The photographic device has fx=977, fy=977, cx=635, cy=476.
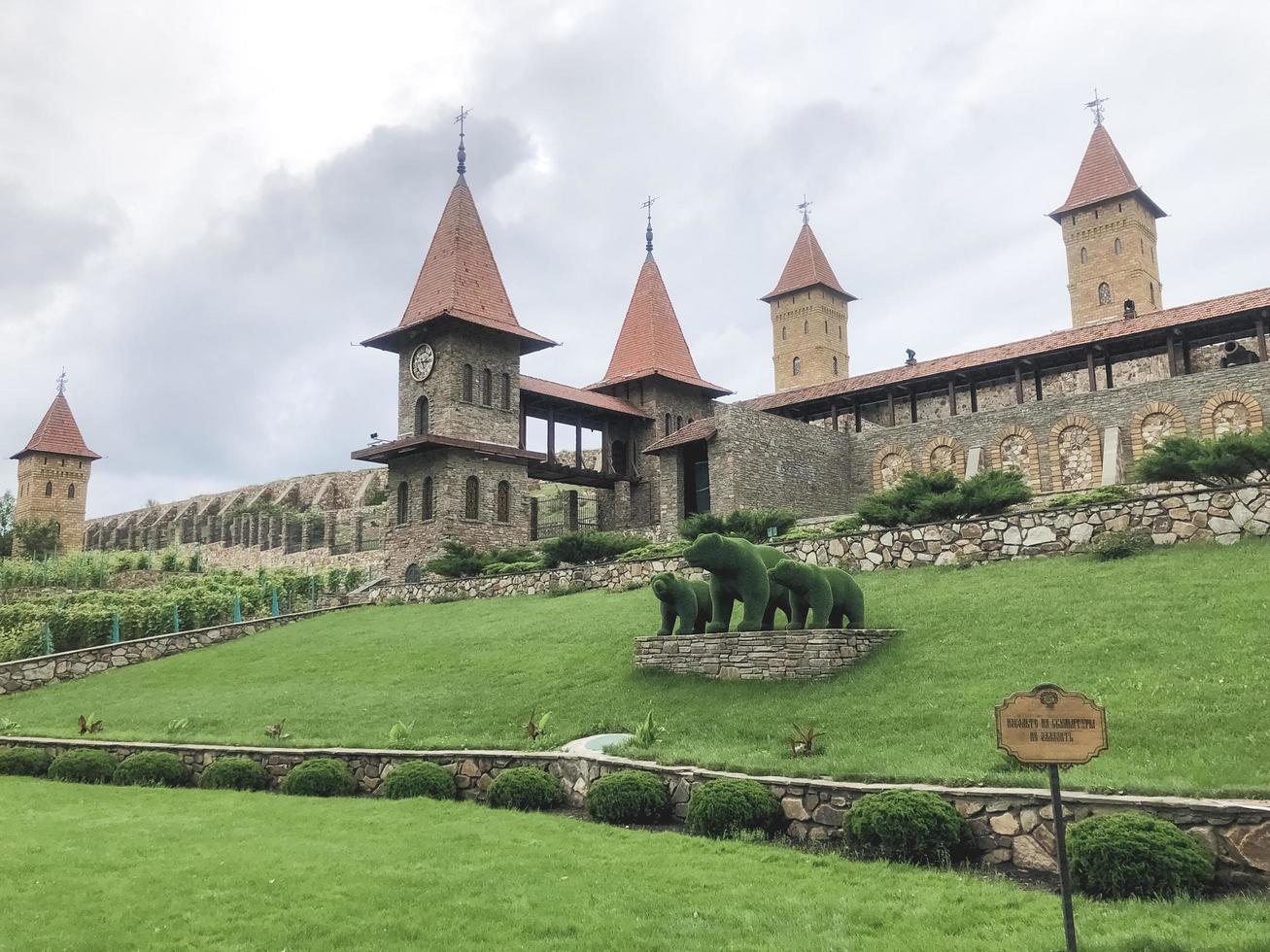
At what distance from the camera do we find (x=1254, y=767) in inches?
266

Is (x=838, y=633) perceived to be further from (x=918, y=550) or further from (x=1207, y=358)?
(x=1207, y=358)

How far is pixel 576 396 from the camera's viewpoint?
34031 millimetres

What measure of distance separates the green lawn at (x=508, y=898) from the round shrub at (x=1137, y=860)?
9.2 inches

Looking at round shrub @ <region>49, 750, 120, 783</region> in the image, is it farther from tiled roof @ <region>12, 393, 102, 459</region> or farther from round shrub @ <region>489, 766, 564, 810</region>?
tiled roof @ <region>12, 393, 102, 459</region>

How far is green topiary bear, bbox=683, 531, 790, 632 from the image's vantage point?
12.4 m

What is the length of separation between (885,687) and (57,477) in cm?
5100

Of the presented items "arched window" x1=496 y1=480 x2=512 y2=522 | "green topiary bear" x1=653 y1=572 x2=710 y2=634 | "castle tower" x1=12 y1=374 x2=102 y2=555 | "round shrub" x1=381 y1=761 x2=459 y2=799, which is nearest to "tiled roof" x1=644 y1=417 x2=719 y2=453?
"arched window" x1=496 y1=480 x2=512 y2=522

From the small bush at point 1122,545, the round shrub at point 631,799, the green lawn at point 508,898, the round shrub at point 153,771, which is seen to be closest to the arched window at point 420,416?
the round shrub at point 153,771

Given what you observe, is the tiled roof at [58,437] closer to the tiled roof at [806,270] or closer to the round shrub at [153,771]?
the tiled roof at [806,270]

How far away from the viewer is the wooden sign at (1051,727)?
4938 millimetres

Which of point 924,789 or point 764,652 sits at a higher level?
point 764,652

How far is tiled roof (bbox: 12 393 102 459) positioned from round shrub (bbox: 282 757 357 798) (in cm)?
4763

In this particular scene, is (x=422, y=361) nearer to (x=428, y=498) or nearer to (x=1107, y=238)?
(x=428, y=498)

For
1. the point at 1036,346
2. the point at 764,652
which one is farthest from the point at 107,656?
the point at 1036,346
